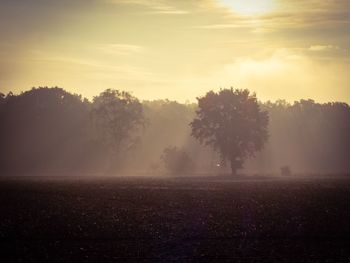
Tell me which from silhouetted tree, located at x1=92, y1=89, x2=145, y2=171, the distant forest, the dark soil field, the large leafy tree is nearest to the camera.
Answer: the dark soil field

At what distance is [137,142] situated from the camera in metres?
135

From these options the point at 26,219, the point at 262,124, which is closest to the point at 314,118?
the point at 262,124

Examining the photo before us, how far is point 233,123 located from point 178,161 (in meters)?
13.8

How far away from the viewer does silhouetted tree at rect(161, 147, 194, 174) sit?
11006 centimetres

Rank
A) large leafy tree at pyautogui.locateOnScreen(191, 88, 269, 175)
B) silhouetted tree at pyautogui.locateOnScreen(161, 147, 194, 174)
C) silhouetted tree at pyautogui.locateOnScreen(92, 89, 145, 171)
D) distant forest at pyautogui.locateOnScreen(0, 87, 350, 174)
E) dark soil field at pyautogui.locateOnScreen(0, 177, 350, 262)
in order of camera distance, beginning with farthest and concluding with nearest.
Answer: distant forest at pyautogui.locateOnScreen(0, 87, 350, 174) < silhouetted tree at pyautogui.locateOnScreen(92, 89, 145, 171) < silhouetted tree at pyautogui.locateOnScreen(161, 147, 194, 174) < large leafy tree at pyautogui.locateOnScreen(191, 88, 269, 175) < dark soil field at pyautogui.locateOnScreen(0, 177, 350, 262)

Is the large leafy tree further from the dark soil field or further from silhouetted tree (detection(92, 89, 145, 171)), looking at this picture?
the dark soil field

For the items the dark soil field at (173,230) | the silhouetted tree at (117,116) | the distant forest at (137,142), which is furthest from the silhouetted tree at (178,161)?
the dark soil field at (173,230)

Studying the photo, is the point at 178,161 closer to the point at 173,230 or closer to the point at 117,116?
the point at 117,116

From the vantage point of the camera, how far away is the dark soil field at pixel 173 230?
21.3 metres

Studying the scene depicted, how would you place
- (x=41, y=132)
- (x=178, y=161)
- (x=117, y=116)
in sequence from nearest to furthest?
(x=178, y=161)
(x=117, y=116)
(x=41, y=132)

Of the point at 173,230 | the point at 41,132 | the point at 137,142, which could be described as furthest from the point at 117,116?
the point at 173,230

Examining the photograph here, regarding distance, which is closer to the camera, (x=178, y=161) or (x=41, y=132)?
(x=178, y=161)

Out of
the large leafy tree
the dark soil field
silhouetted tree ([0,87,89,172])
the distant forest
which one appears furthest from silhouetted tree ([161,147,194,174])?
the dark soil field

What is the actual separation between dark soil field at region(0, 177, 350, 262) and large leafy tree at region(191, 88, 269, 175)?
6323cm
